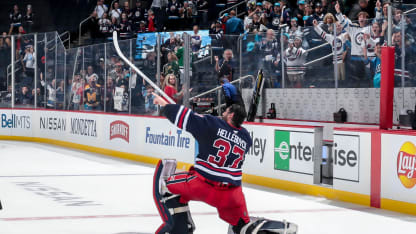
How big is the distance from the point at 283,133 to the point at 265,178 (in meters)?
0.82

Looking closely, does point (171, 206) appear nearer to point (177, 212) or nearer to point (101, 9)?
point (177, 212)

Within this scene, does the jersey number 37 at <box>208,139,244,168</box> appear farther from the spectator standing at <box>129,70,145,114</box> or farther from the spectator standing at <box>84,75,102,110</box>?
the spectator standing at <box>84,75,102,110</box>

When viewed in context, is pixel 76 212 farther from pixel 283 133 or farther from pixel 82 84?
pixel 82 84

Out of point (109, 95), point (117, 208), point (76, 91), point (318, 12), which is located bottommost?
point (117, 208)

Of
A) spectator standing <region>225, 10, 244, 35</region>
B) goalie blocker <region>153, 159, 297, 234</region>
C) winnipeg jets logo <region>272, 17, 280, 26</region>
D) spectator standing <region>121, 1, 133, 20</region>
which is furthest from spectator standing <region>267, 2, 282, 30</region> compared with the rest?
goalie blocker <region>153, 159, 297, 234</region>

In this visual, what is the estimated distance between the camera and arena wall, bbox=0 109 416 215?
7359mm

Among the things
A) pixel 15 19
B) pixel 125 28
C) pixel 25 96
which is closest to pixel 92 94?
pixel 25 96

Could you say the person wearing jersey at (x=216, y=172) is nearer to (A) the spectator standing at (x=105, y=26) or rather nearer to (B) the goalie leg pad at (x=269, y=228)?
(B) the goalie leg pad at (x=269, y=228)

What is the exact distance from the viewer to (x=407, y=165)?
716 centimetres

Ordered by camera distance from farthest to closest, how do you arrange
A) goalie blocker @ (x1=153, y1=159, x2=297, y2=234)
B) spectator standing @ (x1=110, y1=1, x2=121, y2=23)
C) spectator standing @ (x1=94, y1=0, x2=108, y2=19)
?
spectator standing @ (x1=94, y1=0, x2=108, y2=19) → spectator standing @ (x1=110, y1=1, x2=121, y2=23) → goalie blocker @ (x1=153, y1=159, x2=297, y2=234)

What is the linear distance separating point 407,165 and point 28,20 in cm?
1896

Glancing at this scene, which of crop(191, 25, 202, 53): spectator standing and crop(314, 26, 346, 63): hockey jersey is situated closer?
crop(314, 26, 346, 63): hockey jersey

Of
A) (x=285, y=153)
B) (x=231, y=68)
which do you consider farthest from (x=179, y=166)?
(x=285, y=153)

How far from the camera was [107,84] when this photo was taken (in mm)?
14555
